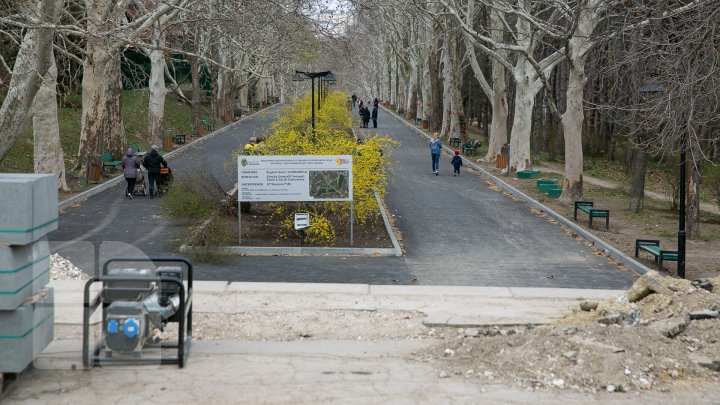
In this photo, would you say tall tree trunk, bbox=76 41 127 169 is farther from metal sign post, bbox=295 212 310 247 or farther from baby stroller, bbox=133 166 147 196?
metal sign post, bbox=295 212 310 247

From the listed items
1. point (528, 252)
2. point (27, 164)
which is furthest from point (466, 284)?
point (27, 164)

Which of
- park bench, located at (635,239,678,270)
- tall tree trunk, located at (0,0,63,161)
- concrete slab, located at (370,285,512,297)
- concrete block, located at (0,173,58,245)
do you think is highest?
tall tree trunk, located at (0,0,63,161)

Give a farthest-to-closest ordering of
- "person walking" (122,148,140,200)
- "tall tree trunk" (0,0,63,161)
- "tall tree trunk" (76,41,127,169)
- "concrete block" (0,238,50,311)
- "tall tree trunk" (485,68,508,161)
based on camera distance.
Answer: "tall tree trunk" (485,68,508,161)
"tall tree trunk" (76,41,127,169)
"person walking" (122,148,140,200)
"tall tree trunk" (0,0,63,161)
"concrete block" (0,238,50,311)

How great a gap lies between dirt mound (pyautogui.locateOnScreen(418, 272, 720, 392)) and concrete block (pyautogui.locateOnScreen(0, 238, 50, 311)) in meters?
4.14

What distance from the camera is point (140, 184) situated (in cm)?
2528

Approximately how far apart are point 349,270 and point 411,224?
19.8 feet

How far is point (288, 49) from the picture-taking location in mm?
59594

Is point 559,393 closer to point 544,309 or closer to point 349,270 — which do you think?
point 544,309

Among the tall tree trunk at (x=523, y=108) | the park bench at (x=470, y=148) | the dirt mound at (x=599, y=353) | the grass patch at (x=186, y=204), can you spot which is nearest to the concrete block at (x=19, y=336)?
the dirt mound at (x=599, y=353)

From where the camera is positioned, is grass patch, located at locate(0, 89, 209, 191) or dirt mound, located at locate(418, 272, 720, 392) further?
grass patch, located at locate(0, 89, 209, 191)

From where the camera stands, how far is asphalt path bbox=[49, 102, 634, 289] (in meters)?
14.9

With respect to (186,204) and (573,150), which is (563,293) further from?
(573,150)

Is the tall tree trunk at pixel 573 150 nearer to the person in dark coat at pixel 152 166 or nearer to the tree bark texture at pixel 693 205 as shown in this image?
the tree bark texture at pixel 693 205

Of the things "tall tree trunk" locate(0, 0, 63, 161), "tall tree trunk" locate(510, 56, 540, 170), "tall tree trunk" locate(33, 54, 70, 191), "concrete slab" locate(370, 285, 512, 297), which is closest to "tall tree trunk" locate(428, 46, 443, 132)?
"tall tree trunk" locate(510, 56, 540, 170)
